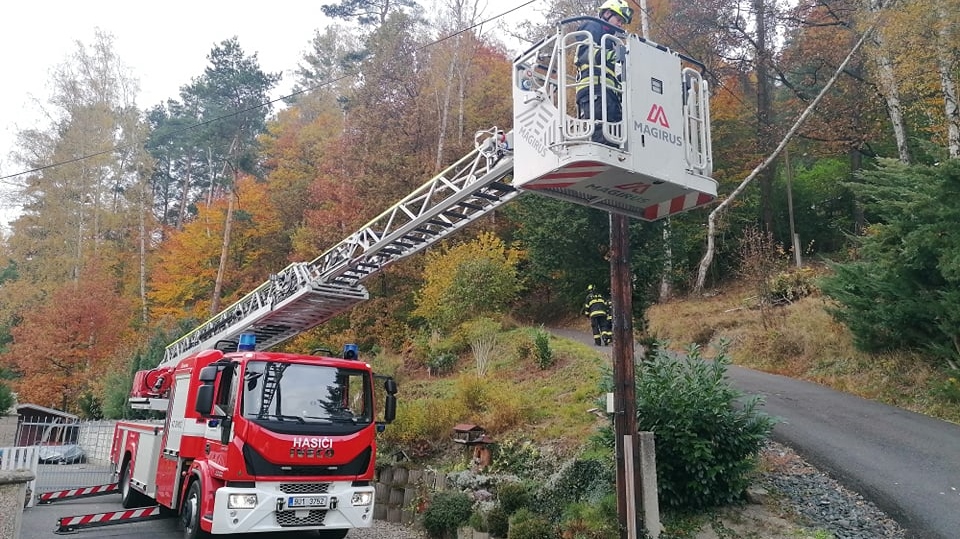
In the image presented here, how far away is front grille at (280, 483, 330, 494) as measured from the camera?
7.12 meters

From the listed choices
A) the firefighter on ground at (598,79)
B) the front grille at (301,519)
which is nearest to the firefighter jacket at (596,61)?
the firefighter on ground at (598,79)

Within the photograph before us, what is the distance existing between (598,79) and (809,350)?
1070 cm

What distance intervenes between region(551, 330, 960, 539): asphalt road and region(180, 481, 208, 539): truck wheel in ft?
23.9

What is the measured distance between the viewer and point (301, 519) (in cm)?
712

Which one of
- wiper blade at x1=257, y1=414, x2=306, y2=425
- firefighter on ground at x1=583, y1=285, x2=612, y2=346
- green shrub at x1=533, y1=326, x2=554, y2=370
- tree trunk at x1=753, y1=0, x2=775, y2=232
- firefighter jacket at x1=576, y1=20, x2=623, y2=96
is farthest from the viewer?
tree trunk at x1=753, y1=0, x2=775, y2=232

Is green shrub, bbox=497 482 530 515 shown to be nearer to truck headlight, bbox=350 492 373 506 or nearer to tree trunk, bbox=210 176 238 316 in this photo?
truck headlight, bbox=350 492 373 506

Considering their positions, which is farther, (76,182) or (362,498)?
(76,182)

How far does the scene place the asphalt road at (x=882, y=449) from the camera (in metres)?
6.78

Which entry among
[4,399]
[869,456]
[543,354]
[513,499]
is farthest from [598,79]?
[4,399]

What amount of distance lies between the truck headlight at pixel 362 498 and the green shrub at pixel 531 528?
5.89 feet

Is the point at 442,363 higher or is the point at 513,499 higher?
the point at 442,363

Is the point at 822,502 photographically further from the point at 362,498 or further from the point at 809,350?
the point at 809,350

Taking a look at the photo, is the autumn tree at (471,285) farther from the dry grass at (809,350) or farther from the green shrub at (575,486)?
the green shrub at (575,486)

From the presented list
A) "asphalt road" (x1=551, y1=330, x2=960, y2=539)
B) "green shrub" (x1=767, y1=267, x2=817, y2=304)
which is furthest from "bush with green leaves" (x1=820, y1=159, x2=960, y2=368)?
"green shrub" (x1=767, y1=267, x2=817, y2=304)
